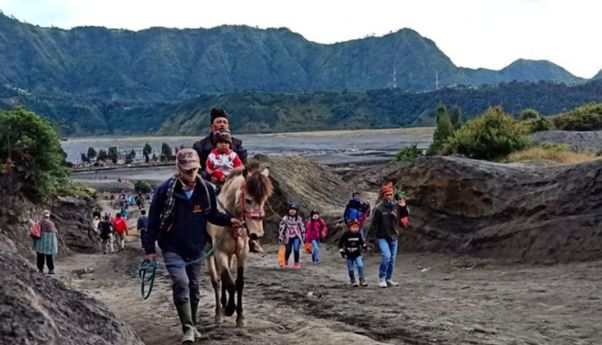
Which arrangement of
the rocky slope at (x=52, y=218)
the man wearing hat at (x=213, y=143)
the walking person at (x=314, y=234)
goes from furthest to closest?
the rocky slope at (x=52, y=218)
the walking person at (x=314, y=234)
the man wearing hat at (x=213, y=143)

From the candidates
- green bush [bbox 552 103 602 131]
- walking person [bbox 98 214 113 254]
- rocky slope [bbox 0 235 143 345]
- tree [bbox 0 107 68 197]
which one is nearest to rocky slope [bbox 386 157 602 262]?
rocky slope [bbox 0 235 143 345]

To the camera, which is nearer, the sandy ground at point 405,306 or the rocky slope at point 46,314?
the rocky slope at point 46,314

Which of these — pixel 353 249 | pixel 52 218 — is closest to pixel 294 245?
pixel 353 249

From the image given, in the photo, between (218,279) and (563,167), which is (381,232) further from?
(563,167)

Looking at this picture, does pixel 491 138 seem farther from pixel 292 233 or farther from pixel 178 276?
pixel 178 276

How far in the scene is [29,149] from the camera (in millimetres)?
25281

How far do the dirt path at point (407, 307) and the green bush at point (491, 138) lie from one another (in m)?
8.18

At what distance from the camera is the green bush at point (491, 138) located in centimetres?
2383

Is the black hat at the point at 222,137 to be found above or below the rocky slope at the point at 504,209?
above

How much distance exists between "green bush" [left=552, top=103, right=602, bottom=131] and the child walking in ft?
88.6

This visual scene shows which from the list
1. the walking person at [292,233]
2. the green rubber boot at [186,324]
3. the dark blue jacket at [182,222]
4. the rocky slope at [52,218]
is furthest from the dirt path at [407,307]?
the rocky slope at [52,218]

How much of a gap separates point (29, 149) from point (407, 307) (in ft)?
59.7

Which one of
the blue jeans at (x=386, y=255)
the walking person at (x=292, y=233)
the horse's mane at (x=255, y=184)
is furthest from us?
the walking person at (x=292, y=233)

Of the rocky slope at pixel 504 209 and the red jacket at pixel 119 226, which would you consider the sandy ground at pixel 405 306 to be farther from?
the red jacket at pixel 119 226
